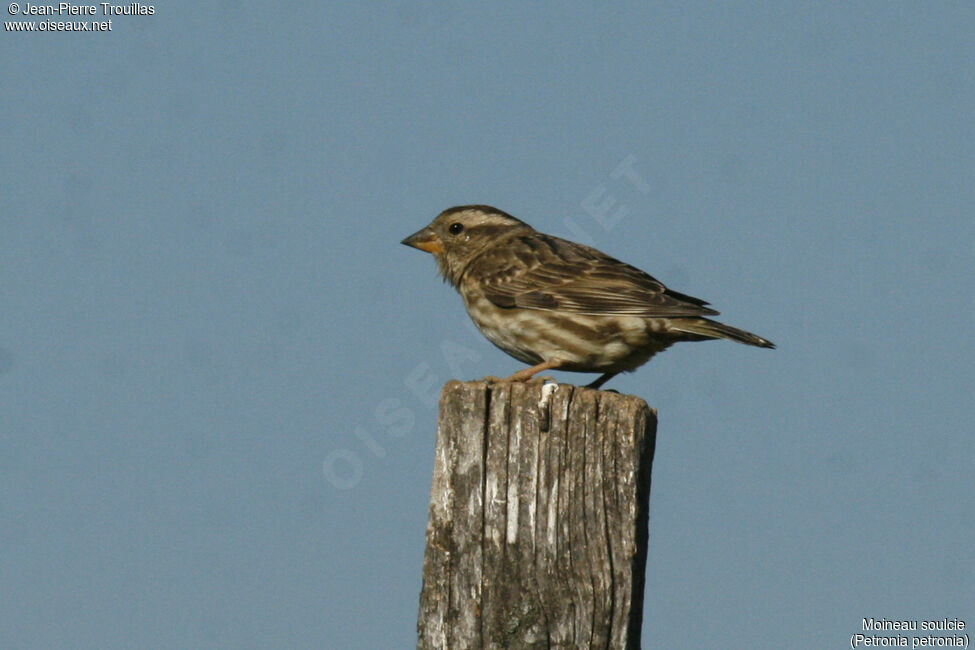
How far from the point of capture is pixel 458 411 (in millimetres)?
5316

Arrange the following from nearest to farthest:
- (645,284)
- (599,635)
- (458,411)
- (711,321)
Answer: (599,635) < (458,411) < (711,321) < (645,284)

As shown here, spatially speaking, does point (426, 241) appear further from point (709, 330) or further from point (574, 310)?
point (709, 330)

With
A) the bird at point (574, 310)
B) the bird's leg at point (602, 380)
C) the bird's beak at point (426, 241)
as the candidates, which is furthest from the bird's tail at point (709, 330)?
the bird's beak at point (426, 241)

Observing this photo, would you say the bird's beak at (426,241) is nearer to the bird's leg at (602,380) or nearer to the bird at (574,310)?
the bird at (574,310)

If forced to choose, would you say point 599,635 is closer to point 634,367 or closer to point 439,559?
point 439,559

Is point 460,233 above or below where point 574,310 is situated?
above

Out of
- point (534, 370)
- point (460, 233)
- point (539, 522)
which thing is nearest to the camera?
point (539, 522)

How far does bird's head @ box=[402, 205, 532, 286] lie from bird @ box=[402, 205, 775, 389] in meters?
0.30

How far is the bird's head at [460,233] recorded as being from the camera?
33.4 feet

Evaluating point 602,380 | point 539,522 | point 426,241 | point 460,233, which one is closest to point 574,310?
point 602,380

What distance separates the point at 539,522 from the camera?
5047 millimetres

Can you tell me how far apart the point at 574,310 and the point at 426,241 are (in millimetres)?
2255

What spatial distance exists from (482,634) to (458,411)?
0.99m

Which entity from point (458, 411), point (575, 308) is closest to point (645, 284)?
point (575, 308)
